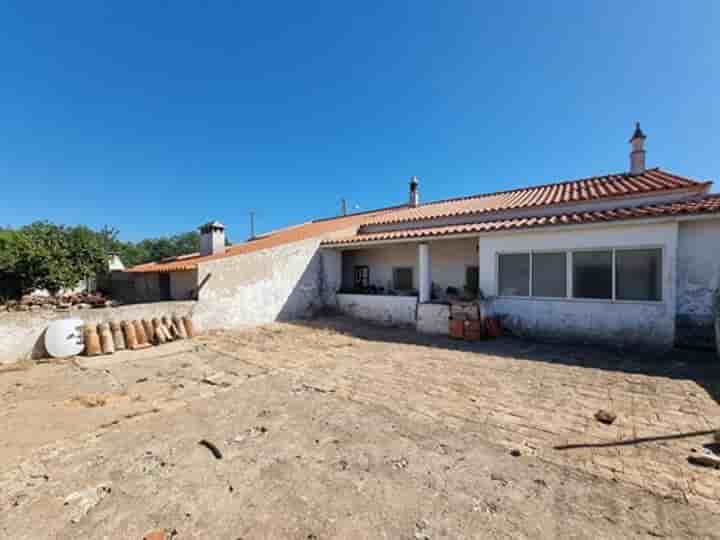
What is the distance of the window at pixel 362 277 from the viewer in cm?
1359

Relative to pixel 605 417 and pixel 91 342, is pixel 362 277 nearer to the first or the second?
pixel 91 342

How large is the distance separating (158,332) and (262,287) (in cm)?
352

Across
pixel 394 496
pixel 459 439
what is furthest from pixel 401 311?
pixel 394 496

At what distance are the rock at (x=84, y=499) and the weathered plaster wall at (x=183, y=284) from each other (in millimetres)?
7789

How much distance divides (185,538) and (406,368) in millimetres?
4511

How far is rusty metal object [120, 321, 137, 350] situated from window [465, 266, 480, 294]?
10.3 meters

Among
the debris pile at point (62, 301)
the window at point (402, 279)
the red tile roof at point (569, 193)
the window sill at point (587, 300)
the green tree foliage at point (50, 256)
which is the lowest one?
the debris pile at point (62, 301)

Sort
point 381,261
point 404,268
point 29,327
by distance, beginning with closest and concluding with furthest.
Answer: point 29,327, point 404,268, point 381,261

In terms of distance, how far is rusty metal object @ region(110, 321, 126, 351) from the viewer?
310 inches

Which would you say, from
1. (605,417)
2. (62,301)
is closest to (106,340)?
(62,301)

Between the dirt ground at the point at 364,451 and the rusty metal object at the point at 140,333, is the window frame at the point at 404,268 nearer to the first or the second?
the dirt ground at the point at 364,451

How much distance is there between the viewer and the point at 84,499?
262 centimetres

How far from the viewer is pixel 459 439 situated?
348 centimetres

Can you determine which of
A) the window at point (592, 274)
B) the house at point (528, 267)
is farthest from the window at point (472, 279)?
the window at point (592, 274)
